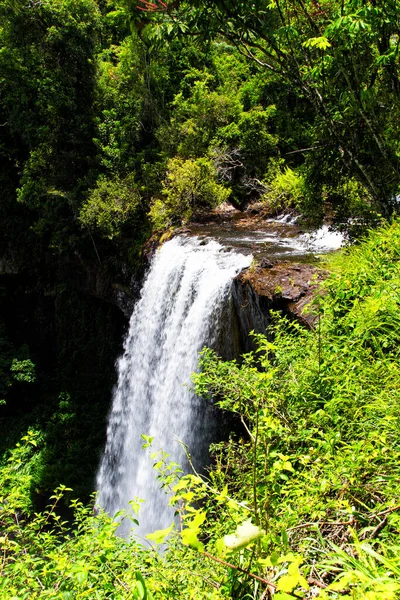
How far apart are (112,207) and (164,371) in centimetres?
511

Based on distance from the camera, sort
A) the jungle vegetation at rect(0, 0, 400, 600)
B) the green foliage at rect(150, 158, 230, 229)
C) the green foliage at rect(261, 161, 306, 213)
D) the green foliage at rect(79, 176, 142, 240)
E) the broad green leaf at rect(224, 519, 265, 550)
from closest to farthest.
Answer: the broad green leaf at rect(224, 519, 265, 550)
the jungle vegetation at rect(0, 0, 400, 600)
the green foliage at rect(261, 161, 306, 213)
the green foliage at rect(150, 158, 230, 229)
the green foliage at rect(79, 176, 142, 240)

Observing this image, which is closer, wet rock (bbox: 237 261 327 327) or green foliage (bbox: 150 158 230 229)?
wet rock (bbox: 237 261 327 327)

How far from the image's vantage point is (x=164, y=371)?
7215 millimetres

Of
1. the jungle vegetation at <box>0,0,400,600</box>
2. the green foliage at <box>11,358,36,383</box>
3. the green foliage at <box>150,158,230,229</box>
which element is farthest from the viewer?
the green foliage at <box>11,358,36,383</box>

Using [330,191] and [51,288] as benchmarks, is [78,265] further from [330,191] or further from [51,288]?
[330,191]

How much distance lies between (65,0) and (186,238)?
749cm

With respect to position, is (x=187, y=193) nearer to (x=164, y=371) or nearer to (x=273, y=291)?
(x=164, y=371)

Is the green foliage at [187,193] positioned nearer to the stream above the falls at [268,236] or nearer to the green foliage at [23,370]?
the stream above the falls at [268,236]

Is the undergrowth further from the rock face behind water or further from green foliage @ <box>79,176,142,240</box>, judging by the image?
green foliage @ <box>79,176,142,240</box>

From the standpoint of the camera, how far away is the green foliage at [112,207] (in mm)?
9867

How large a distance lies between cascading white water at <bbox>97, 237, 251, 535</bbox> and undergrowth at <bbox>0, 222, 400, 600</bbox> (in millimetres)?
2872

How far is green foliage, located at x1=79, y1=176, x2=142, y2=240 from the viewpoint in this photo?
9867 mm

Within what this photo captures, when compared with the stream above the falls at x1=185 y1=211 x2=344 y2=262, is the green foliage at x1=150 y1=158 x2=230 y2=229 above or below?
above

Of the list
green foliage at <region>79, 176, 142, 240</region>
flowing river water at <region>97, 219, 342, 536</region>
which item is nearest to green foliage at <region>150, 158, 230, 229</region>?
green foliage at <region>79, 176, 142, 240</region>
